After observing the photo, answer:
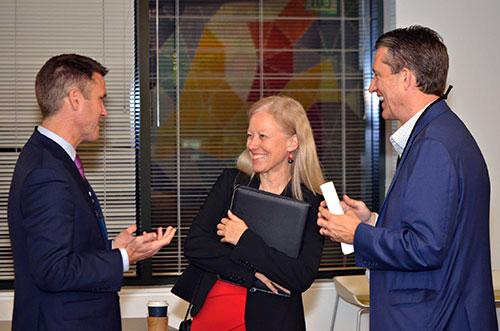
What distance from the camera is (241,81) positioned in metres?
5.27

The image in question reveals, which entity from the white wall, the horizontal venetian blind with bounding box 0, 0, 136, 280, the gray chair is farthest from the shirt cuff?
the white wall

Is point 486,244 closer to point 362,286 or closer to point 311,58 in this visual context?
point 362,286

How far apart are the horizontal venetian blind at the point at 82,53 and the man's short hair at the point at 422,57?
280 centimetres

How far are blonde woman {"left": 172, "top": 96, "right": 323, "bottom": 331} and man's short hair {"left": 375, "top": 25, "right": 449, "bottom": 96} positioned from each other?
26.9 inches

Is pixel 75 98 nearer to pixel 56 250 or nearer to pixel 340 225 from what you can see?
pixel 56 250

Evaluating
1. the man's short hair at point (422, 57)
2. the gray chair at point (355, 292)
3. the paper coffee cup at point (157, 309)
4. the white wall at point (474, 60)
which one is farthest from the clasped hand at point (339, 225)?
the white wall at point (474, 60)

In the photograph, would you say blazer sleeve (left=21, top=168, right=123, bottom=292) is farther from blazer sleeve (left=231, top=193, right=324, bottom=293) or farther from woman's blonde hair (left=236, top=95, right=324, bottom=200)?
woman's blonde hair (left=236, top=95, right=324, bottom=200)

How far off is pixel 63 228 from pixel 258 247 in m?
0.78

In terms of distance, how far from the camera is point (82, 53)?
5.12m

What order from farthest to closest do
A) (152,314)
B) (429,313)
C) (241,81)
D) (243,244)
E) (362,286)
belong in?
(241,81) → (362,286) → (152,314) → (243,244) → (429,313)

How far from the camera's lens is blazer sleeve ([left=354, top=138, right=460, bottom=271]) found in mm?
2398

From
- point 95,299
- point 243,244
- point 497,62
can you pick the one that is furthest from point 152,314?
point 497,62

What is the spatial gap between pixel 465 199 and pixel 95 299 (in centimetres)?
114

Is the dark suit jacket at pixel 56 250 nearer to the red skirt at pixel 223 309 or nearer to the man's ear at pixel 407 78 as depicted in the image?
the red skirt at pixel 223 309
